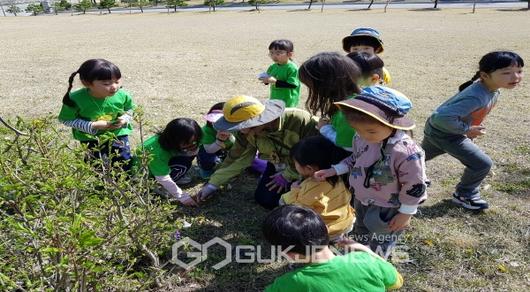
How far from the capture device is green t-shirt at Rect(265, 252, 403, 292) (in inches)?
66.6

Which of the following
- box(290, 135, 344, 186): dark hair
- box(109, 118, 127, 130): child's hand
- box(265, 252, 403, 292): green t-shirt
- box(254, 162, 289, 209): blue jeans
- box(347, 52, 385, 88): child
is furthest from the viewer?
box(109, 118, 127, 130): child's hand

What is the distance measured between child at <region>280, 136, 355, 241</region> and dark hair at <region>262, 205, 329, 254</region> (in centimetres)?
84

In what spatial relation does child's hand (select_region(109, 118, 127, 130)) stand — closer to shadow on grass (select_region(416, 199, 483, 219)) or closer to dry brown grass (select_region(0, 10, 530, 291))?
dry brown grass (select_region(0, 10, 530, 291))

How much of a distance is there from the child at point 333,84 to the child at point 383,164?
193 mm

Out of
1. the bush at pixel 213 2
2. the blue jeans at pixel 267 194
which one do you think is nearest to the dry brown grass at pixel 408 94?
the blue jeans at pixel 267 194

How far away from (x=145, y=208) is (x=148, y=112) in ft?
14.4

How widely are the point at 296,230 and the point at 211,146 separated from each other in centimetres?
245

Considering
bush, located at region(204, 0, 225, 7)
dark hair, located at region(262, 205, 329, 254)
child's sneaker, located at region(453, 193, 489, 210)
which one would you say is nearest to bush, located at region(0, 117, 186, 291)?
dark hair, located at region(262, 205, 329, 254)

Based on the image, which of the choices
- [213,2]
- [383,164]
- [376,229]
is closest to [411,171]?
[383,164]

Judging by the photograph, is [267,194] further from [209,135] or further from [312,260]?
[312,260]

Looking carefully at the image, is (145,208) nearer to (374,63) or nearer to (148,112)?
(374,63)

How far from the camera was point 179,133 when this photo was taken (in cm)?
342

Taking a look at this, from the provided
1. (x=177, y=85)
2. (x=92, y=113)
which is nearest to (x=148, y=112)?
Answer: (x=177, y=85)

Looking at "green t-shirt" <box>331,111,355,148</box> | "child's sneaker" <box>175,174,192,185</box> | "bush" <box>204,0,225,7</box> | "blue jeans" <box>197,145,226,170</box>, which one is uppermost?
"bush" <box>204,0,225,7</box>
